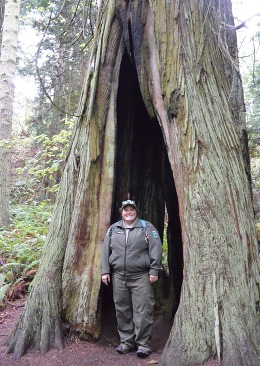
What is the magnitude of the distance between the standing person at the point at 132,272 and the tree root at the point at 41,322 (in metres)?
0.69

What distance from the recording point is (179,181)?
4.13 meters

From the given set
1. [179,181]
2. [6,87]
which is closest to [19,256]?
[179,181]

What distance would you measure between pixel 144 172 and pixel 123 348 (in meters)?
2.84

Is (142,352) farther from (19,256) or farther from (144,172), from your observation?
(19,256)

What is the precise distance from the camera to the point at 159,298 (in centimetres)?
599

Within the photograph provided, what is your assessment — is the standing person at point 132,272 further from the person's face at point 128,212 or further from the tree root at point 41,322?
the tree root at point 41,322

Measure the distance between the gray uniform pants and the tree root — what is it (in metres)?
0.76

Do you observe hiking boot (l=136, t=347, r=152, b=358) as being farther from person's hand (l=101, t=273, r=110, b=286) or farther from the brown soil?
person's hand (l=101, t=273, r=110, b=286)

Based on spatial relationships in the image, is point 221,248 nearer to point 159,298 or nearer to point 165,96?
point 165,96

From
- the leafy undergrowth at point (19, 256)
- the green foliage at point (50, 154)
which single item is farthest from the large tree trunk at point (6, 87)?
the leafy undergrowth at point (19, 256)

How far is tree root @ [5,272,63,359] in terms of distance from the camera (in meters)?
4.43

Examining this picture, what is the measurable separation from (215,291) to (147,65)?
9.40 ft

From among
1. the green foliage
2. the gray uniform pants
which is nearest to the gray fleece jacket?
the gray uniform pants

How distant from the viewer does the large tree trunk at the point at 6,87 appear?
32.6 feet
